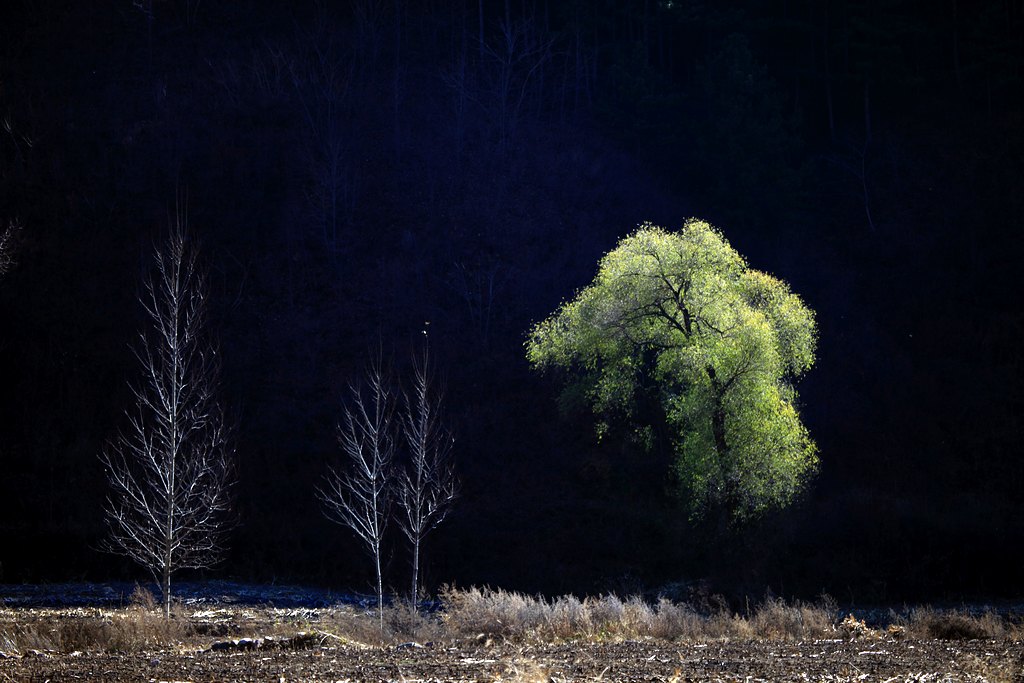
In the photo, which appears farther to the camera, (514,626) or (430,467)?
(430,467)

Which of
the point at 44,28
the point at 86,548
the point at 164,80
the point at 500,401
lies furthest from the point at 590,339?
the point at 44,28

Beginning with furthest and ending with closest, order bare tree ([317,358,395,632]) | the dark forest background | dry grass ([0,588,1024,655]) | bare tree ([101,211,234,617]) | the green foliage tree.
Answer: the dark forest background, bare tree ([317,358,395,632]), the green foliage tree, bare tree ([101,211,234,617]), dry grass ([0,588,1024,655])

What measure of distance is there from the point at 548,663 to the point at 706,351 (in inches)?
557

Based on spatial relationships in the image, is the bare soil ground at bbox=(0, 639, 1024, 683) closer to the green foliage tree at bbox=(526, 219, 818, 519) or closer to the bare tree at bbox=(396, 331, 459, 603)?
the green foliage tree at bbox=(526, 219, 818, 519)

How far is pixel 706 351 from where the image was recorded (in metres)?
24.5

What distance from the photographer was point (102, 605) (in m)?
21.8

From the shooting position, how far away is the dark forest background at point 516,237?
28.1 meters

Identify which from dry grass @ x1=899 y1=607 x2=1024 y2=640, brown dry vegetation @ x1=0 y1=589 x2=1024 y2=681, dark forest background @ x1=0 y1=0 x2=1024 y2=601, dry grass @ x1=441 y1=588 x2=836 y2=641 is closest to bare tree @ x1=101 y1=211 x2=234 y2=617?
dark forest background @ x1=0 y1=0 x2=1024 y2=601

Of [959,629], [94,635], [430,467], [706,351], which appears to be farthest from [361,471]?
[959,629]

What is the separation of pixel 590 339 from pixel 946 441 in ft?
51.8

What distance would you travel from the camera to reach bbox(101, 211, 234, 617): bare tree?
59.2 ft

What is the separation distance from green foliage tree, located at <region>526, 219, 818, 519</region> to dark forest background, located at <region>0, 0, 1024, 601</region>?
2.76m

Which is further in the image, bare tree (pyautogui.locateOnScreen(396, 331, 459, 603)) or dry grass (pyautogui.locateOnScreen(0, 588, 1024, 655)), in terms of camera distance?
bare tree (pyautogui.locateOnScreen(396, 331, 459, 603))

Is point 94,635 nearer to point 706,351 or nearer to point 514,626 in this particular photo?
point 514,626
